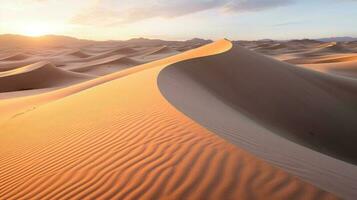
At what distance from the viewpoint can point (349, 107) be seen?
10.2 meters

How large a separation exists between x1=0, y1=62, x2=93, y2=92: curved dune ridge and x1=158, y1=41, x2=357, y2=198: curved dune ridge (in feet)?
45.8

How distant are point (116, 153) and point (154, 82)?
149 inches

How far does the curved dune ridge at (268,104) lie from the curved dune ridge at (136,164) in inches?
18.5

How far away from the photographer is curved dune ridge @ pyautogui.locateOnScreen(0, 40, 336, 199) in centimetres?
279

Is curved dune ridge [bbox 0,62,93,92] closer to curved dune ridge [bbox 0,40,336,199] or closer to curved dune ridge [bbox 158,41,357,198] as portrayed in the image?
curved dune ridge [bbox 158,41,357,198]

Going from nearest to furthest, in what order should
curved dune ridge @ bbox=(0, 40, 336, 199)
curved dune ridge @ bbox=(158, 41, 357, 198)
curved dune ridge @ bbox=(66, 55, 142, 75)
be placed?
curved dune ridge @ bbox=(0, 40, 336, 199), curved dune ridge @ bbox=(158, 41, 357, 198), curved dune ridge @ bbox=(66, 55, 142, 75)

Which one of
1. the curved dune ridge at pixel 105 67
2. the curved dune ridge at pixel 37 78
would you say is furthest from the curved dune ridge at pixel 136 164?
the curved dune ridge at pixel 105 67

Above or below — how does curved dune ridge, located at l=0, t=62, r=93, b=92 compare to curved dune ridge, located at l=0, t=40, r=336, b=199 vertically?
below

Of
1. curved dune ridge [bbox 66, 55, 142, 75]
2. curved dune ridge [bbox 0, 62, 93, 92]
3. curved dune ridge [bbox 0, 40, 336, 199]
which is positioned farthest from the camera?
curved dune ridge [bbox 66, 55, 142, 75]

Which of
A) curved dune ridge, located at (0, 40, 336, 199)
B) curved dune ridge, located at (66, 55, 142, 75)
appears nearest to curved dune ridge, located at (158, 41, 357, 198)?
curved dune ridge, located at (0, 40, 336, 199)

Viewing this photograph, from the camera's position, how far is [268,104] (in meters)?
9.14

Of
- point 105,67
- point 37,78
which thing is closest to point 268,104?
point 37,78

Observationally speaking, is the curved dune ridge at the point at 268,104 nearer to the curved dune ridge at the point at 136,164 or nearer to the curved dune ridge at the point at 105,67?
the curved dune ridge at the point at 136,164

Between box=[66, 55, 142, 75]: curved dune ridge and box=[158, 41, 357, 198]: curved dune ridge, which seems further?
box=[66, 55, 142, 75]: curved dune ridge
